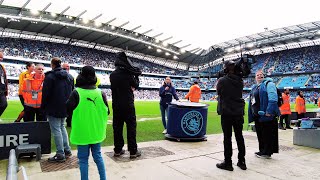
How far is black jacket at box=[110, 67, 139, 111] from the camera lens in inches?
187

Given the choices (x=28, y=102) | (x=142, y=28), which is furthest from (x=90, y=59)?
(x=28, y=102)

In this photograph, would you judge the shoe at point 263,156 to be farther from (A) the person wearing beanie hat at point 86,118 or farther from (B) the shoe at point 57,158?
(B) the shoe at point 57,158

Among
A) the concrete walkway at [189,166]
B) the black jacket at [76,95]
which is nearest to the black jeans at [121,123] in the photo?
the concrete walkway at [189,166]

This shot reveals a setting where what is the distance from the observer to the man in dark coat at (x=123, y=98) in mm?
4734

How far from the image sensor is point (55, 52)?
52.0 metres

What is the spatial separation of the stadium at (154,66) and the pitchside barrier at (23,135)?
39 millimetres

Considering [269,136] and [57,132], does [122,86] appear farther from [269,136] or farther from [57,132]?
[269,136]

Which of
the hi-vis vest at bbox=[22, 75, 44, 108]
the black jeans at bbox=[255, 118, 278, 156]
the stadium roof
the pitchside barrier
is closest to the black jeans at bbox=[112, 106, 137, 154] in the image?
the pitchside barrier

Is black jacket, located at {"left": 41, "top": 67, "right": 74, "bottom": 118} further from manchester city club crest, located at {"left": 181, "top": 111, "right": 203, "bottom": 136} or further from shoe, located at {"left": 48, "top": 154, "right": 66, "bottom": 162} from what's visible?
manchester city club crest, located at {"left": 181, "top": 111, "right": 203, "bottom": 136}

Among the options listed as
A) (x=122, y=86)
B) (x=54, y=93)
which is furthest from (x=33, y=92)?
(x=122, y=86)

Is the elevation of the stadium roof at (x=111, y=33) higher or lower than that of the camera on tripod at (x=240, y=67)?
higher

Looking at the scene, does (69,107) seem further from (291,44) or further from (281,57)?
(281,57)

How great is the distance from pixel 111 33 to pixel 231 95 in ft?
147

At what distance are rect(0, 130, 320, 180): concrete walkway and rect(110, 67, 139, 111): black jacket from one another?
103cm
